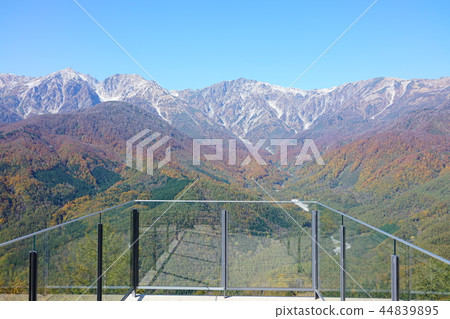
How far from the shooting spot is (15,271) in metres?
1.94

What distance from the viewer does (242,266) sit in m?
3.05

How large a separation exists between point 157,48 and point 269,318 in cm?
2904

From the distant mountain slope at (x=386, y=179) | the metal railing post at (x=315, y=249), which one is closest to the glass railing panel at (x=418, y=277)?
the metal railing post at (x=315, y=249)

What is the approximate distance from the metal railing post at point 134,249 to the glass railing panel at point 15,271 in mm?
1068

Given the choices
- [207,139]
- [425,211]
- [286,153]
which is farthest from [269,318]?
[207,139]

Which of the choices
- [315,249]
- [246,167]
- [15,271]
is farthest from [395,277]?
[246,167]

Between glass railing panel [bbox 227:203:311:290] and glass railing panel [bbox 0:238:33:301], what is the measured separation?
5.60 ft

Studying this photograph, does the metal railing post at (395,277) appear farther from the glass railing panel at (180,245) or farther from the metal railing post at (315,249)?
the glass railing panel at (180,245)

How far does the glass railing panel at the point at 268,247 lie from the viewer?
3.00 metres

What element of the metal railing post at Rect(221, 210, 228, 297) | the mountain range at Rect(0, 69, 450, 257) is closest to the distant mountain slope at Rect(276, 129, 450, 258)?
the mountain range at Rect(0, 69, 450, 257)

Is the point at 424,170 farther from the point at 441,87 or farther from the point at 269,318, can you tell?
the point at 269,318

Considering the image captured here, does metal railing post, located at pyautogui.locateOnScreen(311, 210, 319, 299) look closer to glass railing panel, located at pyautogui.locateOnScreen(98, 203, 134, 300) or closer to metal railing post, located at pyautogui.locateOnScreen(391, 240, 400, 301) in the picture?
metal railing post, located at pyautogui.locateOnScreen(391, 240, 400, 301)

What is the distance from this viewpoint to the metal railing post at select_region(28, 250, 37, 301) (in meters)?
1.80

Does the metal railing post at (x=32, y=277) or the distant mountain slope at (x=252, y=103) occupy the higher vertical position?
the distant mountain slope at (x=252, y=103)
